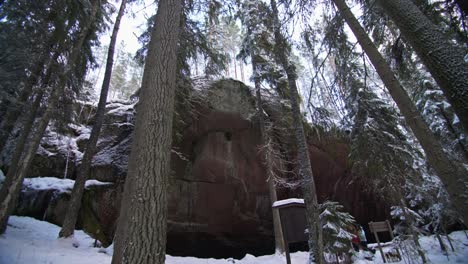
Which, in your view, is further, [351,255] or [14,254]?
[351,255]

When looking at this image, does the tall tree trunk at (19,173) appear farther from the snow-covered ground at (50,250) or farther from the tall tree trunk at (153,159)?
the tall tree trunk at (153,159)

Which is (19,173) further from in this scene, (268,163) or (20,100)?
(268,163)

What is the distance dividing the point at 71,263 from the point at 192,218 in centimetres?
893

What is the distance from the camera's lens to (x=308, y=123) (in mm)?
14117

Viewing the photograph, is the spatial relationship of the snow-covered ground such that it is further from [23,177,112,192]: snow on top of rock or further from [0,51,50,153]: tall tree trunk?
[0,51,50,153]: tall tree trunk

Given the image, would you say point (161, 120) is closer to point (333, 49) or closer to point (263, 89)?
point (333, 49)

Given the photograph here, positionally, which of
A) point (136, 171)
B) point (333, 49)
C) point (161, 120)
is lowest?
point (136, 171)

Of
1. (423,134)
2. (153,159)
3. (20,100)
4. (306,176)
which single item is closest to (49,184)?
(20,100)

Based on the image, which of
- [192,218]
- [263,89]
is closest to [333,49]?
[263,89]

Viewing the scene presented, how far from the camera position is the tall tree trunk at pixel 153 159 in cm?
267

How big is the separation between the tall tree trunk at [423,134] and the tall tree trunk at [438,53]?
0.80m

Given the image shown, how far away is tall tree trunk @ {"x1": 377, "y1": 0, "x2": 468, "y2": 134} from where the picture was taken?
3240mm

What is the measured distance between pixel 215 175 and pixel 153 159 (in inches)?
442

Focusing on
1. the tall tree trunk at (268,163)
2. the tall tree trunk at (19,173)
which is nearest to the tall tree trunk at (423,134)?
the tall tree trunk at (268,163)
